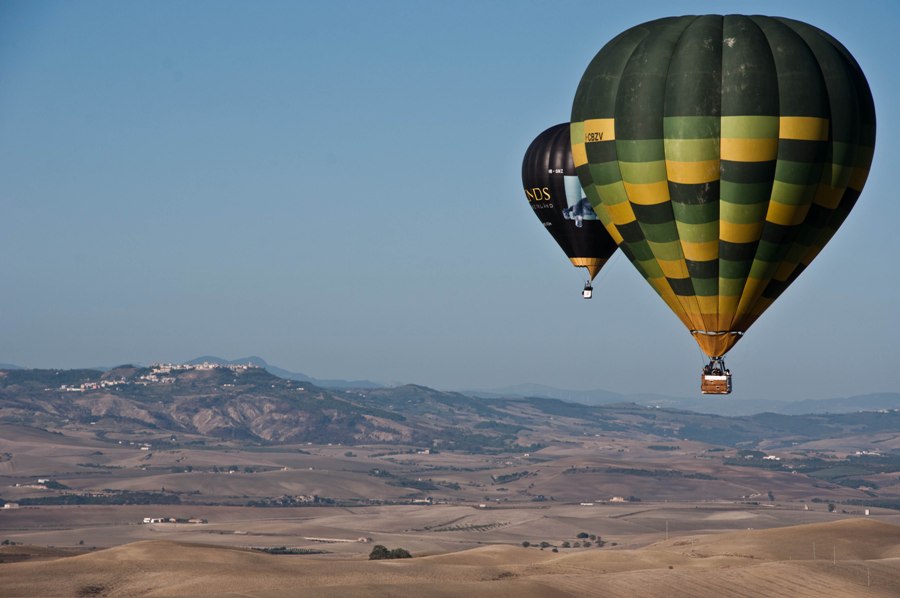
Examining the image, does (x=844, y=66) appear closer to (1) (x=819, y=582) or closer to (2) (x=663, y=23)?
(2) (x=663, y=23)

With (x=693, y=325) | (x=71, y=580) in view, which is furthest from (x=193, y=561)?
(x=693, y=325)

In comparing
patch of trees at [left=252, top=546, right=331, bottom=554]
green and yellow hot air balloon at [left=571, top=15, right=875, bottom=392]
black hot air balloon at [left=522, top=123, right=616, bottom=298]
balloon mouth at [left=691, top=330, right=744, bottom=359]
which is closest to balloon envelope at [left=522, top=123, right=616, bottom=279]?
black hot air balloon at [left=522, top=123, right=616, bottom=298]

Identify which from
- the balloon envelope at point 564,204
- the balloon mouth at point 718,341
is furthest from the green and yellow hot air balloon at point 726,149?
the balloon envelope at point 564,204

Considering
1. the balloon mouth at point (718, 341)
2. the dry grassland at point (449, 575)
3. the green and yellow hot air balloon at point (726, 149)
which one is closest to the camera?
the green and yellow hot air balloon at point (726, 149)

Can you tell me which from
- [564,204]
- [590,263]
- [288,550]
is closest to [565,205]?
[564,204]

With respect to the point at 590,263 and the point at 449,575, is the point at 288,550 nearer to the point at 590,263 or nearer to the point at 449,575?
the point at 449,575

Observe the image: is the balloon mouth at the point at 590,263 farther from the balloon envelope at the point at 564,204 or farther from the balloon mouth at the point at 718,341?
the balloon mouth at the point at 718,341
